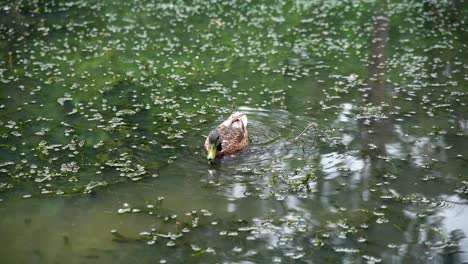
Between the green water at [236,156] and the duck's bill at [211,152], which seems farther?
the duck's bill at [211,152]

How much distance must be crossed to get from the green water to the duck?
0.17 meters

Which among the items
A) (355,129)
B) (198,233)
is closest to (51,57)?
(355,129)

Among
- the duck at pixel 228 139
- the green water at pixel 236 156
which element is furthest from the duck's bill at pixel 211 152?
the green water at pixel 236 156

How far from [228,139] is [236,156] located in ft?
0.91

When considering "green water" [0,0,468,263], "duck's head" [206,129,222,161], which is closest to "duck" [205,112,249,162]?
"duck's head" [206,129,222,161]

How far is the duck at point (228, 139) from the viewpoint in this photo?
24.8 feet

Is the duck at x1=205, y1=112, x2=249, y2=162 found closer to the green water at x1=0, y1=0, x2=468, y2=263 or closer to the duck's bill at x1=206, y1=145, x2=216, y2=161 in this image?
the duck's bill at x1=206, y1=145, x2=216, y2=161

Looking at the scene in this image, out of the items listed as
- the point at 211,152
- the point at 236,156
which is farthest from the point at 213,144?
the point at 236,156

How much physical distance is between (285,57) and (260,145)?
549 cm

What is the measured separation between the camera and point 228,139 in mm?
7922

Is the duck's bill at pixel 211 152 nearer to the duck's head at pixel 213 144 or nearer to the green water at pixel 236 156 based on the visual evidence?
the duck's head at pixel 213 144

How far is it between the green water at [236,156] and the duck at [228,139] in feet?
0.56

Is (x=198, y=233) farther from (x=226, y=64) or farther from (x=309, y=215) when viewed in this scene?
(x=226, y=64)

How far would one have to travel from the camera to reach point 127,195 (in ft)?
22.0
